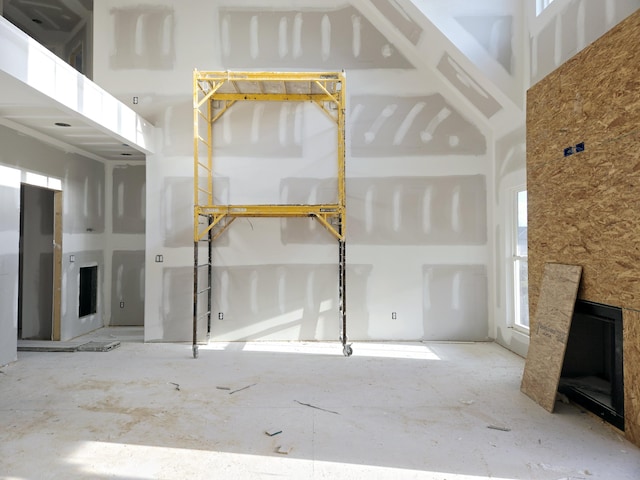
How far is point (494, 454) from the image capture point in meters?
2.72

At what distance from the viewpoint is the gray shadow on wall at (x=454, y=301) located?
586 cm

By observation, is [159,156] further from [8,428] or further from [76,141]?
[8,428]

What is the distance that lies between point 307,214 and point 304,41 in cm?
255

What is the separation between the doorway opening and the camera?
6.00 metres

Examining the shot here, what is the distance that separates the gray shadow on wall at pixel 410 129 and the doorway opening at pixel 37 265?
15.2 feet

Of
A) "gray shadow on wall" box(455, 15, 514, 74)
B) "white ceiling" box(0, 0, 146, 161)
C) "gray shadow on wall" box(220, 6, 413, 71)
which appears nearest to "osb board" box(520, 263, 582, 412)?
"gray shadow on wall" box(455, 15, 514, 74)

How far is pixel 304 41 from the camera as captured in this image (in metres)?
5.88

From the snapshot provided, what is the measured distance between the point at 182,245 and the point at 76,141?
1.99 meters

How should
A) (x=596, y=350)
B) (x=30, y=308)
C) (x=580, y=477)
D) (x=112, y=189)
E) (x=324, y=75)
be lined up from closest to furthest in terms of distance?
(x=580, y=477) → (x=596, y=350) → (x=324, y=75) → (x=30, y=308) → (x=112, y=189)

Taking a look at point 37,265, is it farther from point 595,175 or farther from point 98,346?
point 595,175

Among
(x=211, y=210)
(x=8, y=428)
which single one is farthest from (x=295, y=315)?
(x=8, y=428)

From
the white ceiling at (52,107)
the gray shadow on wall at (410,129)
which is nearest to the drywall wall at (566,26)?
the gray shadow on wall at (410,129)

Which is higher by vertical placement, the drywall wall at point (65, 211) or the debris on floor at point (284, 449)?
the drywall wall at point (65, 211)

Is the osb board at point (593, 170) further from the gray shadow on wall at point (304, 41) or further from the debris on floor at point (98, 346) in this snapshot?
the debris on floor at point (98, 346)
